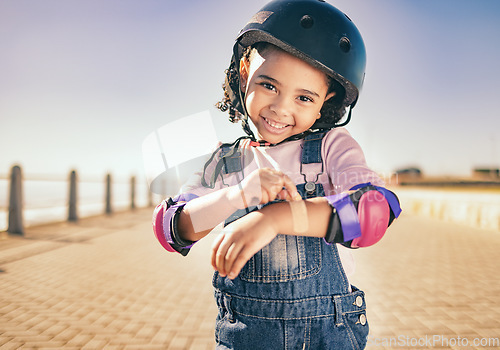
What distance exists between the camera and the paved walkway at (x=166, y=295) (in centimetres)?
319

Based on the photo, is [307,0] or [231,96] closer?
[307,0]

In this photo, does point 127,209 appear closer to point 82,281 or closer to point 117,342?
point 82,281

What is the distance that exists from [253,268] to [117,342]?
2.29 m

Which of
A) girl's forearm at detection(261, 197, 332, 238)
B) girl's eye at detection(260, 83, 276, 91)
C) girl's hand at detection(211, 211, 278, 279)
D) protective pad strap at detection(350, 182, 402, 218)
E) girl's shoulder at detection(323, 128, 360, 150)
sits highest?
girl's eye at detection(260, 83, 276, 91)

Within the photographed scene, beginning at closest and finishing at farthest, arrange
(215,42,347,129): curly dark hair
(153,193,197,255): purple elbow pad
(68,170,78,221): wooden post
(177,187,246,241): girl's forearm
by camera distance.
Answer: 1. (177,187,246,241): girl's forearm
2. (153,193,197,255): purple elbow pad
3. (215,42,347,129): curly dark hair
4. (68,170,78,221): wooden post

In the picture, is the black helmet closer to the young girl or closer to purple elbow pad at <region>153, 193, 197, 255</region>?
the young girl

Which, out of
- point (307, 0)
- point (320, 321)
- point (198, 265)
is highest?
point (307, 0)

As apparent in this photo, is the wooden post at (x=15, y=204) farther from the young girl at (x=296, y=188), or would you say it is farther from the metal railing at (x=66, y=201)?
the young girl at (x=296, y=188)

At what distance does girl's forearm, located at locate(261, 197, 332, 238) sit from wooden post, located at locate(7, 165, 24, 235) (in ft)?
28.8

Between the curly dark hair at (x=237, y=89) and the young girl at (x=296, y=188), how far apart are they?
2cm

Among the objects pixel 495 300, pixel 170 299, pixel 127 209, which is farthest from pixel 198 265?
pixel 127 209

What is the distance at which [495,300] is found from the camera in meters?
4.27

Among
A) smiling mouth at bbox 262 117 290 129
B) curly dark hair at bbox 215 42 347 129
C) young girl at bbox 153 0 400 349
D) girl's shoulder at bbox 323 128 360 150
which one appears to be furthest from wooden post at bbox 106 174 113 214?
girl's shoulder at bbox 323 128 360 150

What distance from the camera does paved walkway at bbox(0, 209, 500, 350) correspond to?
10.5 feet
